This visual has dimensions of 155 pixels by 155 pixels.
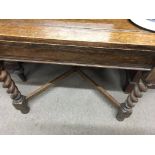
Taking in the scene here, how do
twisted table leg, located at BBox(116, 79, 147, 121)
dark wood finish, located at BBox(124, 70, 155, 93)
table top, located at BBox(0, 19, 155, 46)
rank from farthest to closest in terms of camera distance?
dark wood finish, located at BBox(124, 70, 155, 93)
twisted table leg, located at BBox(116, 79, 147, 121)
table top, located at BBox(0, 19, 155, 46)

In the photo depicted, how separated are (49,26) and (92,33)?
0.13 meters

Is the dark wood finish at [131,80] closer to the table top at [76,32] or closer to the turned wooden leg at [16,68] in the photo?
the table top at [76,32]

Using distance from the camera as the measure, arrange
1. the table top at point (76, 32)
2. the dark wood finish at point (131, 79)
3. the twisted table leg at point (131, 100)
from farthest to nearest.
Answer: the dark wood finish at point (131, 79)
the twisted table leg at point (131, 100)
the table top at point (76, 32)

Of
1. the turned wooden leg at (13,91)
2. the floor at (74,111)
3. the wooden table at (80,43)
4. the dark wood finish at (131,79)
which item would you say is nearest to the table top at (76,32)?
the wooden table at (80,43)

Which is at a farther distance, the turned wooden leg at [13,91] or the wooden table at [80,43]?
the turned wooden leg at [13,91]

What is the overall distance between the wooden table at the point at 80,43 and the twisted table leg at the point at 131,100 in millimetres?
140

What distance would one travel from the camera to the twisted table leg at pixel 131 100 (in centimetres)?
75

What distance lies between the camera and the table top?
0.51m

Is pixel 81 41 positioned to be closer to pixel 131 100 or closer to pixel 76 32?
pixel 76 32

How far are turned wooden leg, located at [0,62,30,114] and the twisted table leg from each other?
516 millimetres

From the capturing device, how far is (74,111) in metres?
1.10

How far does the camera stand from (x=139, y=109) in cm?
112

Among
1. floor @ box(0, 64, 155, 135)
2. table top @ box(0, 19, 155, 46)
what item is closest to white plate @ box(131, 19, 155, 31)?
table top @ box(0, 19, 155, 46)

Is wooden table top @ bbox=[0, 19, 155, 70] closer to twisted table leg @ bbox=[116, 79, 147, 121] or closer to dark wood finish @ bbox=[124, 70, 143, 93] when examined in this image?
twisted table leg @ bbox=[116, 79, 147, 121]
